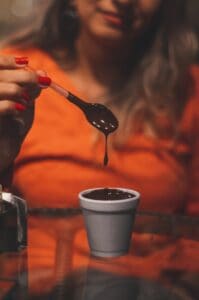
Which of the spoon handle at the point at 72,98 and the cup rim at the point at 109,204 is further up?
the spoon handle at the point at 72,98

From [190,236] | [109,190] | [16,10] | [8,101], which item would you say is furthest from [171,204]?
[16,10]

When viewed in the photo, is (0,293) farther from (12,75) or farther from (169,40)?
(169,40)

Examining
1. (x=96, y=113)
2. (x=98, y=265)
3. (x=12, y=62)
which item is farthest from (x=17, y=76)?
(x=98, y=265)

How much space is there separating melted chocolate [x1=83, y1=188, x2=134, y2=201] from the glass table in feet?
0.30

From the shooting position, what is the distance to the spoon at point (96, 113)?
106 centimetres

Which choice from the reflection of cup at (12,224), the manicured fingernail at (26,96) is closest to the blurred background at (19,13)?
the manicured fingernail at (26,96)

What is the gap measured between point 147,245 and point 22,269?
22 centimetres

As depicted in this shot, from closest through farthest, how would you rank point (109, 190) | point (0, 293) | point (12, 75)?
point (0, 293) < point (109, 190) < point (12, 75)

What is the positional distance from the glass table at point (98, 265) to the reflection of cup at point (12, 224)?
14mm

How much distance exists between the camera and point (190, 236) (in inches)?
37.7

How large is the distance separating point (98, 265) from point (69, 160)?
291mm

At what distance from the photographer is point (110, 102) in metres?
1.08

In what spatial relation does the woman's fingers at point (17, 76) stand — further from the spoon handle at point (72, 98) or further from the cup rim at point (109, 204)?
the cup rim at point (109, 204)

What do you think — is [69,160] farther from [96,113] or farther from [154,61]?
[154,61]
